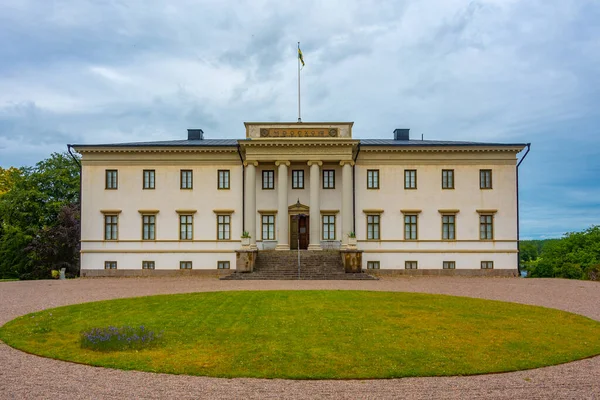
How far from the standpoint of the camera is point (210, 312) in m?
14.7

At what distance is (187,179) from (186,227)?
337cm

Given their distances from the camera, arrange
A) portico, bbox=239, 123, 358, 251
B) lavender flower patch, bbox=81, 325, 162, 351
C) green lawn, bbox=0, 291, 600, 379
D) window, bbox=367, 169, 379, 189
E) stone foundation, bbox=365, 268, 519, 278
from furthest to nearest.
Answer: window, bbox=367, 169, 379, 189 < stone foundation, bbox=365, 268, 519, 278 < portico, bbox=239, 123, 358, 251 < lavender flower patch, bbox=81, 325, 162, 351 < green lawn, bbox=0, 291, 600, 379

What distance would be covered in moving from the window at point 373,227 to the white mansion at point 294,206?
0.23ft

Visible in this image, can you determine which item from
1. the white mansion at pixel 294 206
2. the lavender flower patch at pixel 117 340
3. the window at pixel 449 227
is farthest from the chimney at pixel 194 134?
the lavender flower patch at pixel 117 340

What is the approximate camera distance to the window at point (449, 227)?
32250mm

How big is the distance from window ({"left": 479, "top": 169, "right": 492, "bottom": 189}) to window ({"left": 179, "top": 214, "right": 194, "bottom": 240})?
20381mm

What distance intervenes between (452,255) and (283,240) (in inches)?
462

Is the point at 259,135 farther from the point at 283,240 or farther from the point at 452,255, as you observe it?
the point at 452,255

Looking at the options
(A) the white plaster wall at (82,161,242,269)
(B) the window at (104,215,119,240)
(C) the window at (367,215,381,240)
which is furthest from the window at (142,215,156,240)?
(C) the window at (367,215,381,240)

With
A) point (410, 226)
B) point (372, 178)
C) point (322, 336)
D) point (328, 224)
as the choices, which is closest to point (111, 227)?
point (328, 224)

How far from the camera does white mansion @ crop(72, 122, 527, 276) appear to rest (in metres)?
32.0

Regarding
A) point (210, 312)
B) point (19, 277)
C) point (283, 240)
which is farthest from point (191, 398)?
point (19, 277)

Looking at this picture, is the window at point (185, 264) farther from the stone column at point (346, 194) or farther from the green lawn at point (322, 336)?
the green lawn at point (322, 336)

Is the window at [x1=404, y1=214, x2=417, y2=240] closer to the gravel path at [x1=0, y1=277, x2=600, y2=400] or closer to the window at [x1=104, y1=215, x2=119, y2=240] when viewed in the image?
the window at [x1=104, y1=215, x2=119, y2=240]
